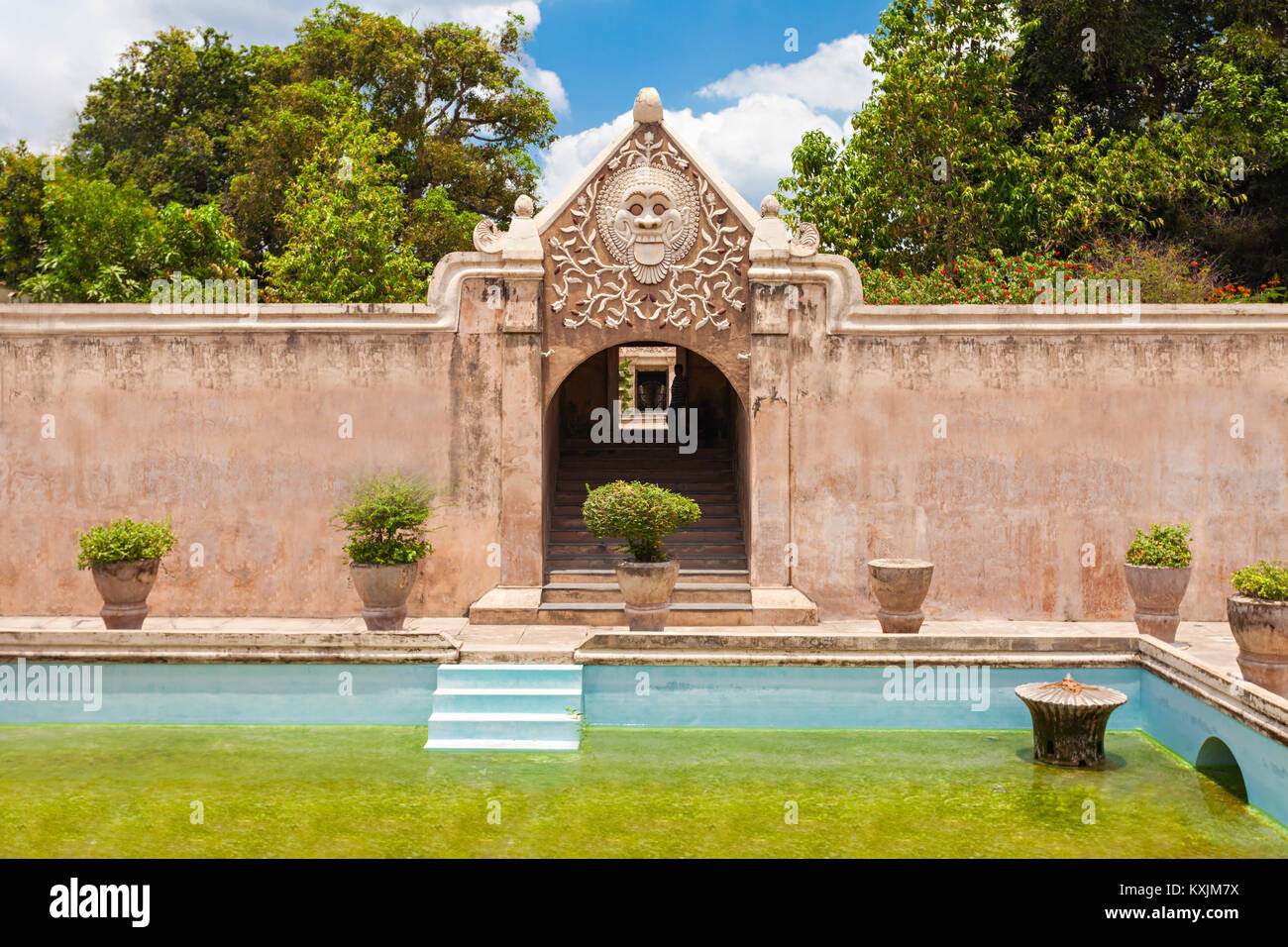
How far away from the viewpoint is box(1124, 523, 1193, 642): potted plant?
32.8 ft

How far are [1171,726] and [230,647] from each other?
7169mm

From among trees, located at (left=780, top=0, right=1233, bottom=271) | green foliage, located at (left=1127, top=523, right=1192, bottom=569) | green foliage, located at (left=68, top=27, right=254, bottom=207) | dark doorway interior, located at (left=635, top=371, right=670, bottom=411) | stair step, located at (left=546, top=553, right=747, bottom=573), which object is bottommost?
stair step, located at (left=546, top=553, right=747, bottom=573)

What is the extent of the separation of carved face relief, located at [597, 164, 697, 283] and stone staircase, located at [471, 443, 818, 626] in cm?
285

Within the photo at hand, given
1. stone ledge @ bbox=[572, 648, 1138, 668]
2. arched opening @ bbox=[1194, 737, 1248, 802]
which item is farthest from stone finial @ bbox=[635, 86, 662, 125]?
arched opening @ bbox=[1194, 737, 1248, 802]

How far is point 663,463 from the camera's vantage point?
14055 millimetres

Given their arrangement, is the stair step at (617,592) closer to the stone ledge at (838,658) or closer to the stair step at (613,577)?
the stair step at (613,577)

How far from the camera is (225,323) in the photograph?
11.3 metres

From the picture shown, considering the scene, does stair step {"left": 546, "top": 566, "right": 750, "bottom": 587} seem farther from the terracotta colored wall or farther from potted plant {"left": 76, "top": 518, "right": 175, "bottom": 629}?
potted plant {"left": 76, "top": 518, "right": 175, "bottom": 629}

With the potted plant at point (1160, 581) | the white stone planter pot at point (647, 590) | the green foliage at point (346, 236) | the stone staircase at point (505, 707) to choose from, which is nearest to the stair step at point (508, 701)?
the stone staircase at point (505, 707)

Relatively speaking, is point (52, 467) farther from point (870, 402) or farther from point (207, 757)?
point (870, 402)

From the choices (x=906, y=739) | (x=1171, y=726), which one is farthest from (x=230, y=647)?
(x=1171, y=726)

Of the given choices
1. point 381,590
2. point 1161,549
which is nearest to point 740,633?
point 381,590

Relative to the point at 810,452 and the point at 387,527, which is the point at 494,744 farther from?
the point at 810,452

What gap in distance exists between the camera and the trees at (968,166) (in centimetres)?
1861
